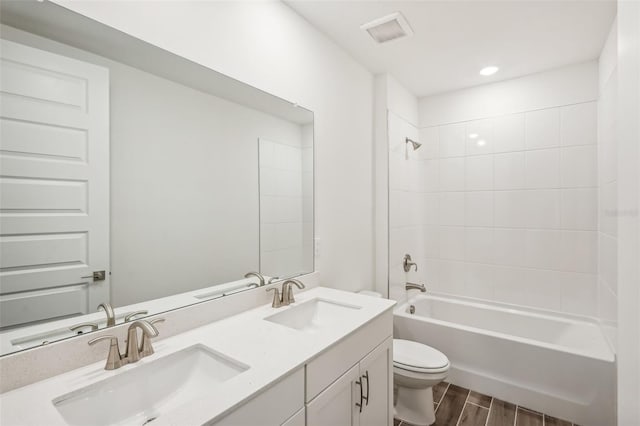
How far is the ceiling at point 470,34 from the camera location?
178 cm

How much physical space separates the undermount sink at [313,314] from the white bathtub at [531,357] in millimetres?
1130

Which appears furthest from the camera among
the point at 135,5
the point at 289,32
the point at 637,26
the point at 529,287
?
the point at 529,287

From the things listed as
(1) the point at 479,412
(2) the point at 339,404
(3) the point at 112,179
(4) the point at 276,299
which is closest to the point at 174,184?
(3) the point at 112,179

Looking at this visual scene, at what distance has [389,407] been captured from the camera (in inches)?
63.9

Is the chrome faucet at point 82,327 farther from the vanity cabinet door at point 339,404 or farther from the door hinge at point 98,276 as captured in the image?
the vanity cabinet door at point 339,404

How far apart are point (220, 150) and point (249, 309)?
2.58ft

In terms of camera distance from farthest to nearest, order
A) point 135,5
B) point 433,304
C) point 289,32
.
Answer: point 433,304 → point 289,32 → point 135,5

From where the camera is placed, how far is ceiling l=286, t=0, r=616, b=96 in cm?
178

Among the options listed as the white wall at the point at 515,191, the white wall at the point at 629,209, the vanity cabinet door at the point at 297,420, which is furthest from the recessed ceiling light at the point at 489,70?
the vanity cabinet door at the point at 297,420

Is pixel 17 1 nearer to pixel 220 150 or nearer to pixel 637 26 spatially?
pixel 220 150

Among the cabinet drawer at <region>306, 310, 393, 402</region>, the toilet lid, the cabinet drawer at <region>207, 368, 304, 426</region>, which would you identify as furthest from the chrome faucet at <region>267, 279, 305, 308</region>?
the toilet lid

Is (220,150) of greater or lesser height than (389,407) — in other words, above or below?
above

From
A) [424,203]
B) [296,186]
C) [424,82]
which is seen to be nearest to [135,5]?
[296,186]

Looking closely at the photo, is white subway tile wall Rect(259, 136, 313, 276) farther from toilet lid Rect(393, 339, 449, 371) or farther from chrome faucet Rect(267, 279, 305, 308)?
toilet lid Rect(393, 339, 449, 371)
